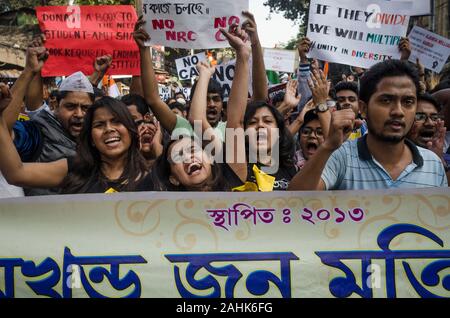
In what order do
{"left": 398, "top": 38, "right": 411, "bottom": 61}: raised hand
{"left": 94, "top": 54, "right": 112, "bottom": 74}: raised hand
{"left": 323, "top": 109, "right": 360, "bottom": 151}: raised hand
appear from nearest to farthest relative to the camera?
{"left": 323, "top": 109, "right": 360, "bottom": 151}: raised hand → {"left": 398, "top": 38, "right": 411, "bottom": 61}: raised hand → {"left": 94, "top": 54, "right": 112, "bottom": 74}: raised hand

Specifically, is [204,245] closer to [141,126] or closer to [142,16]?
[141,126]

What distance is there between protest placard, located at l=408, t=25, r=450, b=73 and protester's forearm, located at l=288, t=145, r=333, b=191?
2.75 meters

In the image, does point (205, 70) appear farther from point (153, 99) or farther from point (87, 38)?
point (87, 38)

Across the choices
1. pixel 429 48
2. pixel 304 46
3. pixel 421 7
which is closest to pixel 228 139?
pixel 304 46

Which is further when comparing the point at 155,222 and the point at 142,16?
the point at 142,16

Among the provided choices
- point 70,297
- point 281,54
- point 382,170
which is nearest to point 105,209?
point 70,297

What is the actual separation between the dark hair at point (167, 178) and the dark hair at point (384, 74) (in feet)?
2.85

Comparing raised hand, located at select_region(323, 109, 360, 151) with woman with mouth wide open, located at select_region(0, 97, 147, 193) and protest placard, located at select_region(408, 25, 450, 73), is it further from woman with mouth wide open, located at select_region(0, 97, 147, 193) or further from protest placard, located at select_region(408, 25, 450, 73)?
protest placard, located at select_region(408, 25, 450, 73)

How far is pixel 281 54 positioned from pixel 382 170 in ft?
12.4

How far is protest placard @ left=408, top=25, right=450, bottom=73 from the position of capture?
499cm

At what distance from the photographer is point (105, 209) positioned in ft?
9.53

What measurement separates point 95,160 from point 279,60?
360 cm

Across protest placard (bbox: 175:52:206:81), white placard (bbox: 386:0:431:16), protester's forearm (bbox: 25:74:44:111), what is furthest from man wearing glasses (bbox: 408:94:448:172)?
protest placard (bbox: 175:52:206:81)

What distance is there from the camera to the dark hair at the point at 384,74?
2.90 m
